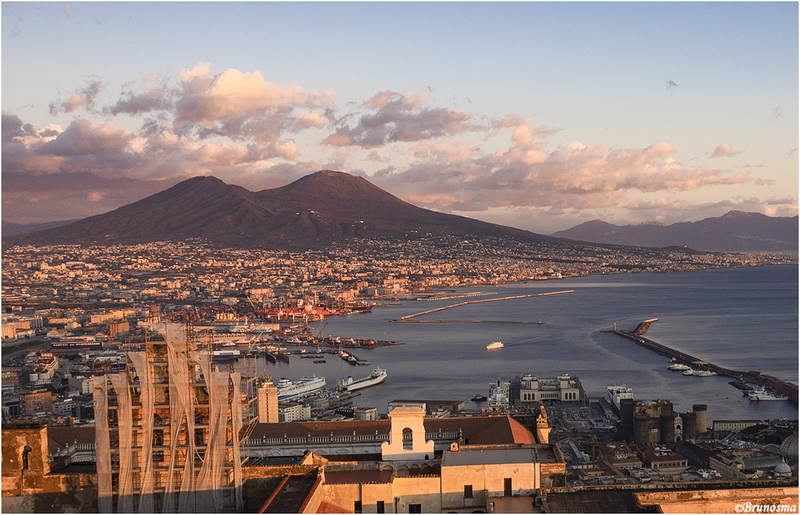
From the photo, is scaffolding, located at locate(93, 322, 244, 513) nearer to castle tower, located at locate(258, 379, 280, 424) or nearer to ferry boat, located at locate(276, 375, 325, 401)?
castle tower, located at locate(258, 379, 280, 424)

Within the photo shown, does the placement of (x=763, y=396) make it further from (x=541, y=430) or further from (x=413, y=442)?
(x=413, y=442)

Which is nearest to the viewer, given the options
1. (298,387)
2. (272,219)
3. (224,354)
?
(298,387)

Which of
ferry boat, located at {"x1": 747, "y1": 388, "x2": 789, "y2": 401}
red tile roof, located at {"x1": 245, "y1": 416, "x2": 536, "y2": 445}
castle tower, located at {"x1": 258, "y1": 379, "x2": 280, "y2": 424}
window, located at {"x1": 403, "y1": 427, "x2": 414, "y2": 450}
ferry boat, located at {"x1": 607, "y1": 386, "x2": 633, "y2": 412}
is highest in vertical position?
window, located at {"x1": 403, "y1": 427, "x2": 414, "y2": 450}

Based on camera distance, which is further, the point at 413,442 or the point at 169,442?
the point at 413,442

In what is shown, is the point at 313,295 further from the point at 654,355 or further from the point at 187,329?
the point at 187,329

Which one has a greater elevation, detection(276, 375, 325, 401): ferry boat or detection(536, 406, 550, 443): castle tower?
detection(536, 406, 550, 443): castle tower

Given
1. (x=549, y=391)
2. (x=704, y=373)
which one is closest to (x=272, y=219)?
(x=704, y=373)

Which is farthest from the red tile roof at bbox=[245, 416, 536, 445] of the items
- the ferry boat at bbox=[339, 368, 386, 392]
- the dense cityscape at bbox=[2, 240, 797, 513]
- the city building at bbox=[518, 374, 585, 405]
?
the ferry boat at bbox=[339, 368, 386, 392]
